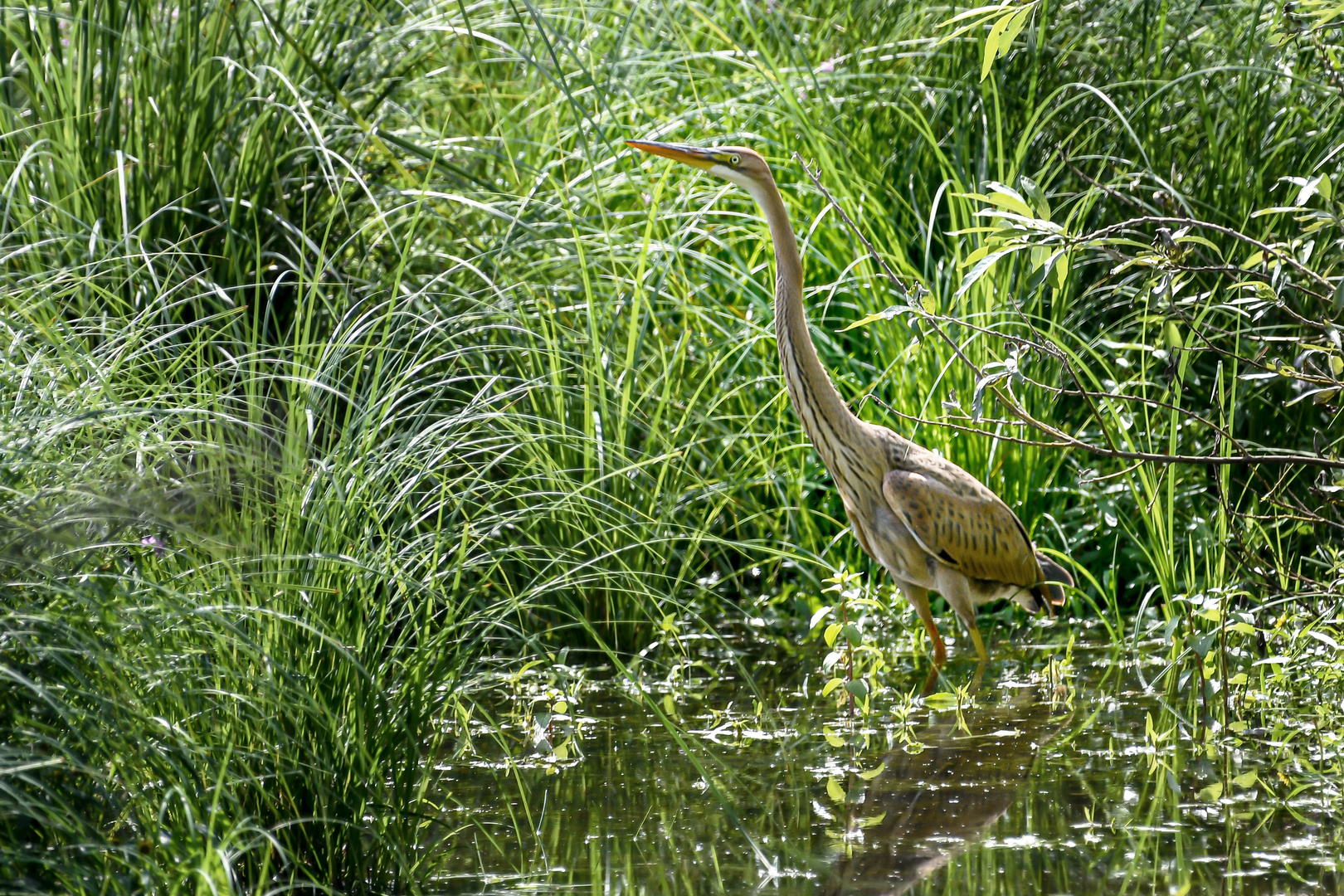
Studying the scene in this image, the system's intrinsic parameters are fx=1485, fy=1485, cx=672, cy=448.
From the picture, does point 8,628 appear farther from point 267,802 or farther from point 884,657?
point 884,657

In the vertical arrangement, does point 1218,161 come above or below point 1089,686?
above

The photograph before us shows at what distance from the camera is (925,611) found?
463 centimetres

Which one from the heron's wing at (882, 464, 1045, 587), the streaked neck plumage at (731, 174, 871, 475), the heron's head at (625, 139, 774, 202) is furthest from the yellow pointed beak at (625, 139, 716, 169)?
the heron's wing at (882, 464, 1045, 587)

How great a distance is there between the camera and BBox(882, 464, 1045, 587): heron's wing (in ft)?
14.7

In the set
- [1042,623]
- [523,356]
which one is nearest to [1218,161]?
[1042,623]

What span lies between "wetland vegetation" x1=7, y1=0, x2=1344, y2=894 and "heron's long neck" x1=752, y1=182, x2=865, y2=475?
248 mm

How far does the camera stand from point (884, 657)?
15.8 ft

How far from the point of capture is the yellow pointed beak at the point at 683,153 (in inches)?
175

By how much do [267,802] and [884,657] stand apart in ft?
8.21

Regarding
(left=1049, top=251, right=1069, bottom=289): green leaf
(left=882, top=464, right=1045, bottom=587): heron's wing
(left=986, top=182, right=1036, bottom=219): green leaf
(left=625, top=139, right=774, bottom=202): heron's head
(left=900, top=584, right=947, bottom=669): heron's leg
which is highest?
(left=986, top=182, right=1036, bottom=219): green leaf

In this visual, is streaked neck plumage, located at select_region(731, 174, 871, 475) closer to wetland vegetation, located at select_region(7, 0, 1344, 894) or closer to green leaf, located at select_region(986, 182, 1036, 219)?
wetland vegetation, located at select_region(7, 0, 1344, 894)

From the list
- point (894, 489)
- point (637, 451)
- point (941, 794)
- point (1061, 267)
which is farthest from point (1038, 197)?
point (637, 451)

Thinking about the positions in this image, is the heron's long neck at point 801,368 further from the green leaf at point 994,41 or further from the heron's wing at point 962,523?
the green leaf at point 994,41

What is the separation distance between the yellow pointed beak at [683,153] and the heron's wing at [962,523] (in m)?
1.12
